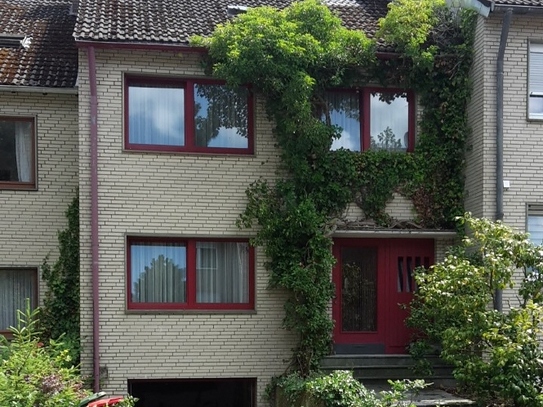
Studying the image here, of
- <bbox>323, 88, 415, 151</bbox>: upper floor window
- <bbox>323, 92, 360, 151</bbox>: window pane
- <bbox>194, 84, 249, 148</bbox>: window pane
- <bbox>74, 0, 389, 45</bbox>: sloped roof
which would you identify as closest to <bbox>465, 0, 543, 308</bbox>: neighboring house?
<bbox>323, 88, 415, 151</bbox>: upper floor window

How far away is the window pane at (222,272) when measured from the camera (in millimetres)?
12609

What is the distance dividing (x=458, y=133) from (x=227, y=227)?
4.79 m

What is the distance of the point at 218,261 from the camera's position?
12.7 m

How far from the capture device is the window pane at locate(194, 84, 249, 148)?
12734 millimetres

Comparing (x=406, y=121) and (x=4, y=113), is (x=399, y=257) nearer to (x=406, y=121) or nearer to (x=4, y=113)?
(x=406, y=121)

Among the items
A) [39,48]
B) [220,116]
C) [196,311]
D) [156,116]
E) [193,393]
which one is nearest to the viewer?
[196,311]

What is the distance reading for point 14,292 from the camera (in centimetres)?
1323

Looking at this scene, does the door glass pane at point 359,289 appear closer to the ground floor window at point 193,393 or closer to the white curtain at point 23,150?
the ground floor window at point 193,393

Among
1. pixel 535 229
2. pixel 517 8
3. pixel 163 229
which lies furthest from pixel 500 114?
pixel 163 229

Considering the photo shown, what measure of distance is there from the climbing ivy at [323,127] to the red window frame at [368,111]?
8.1 inches

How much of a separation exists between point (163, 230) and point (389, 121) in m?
4.95

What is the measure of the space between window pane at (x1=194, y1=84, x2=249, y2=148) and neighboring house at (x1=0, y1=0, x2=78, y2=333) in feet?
8.57

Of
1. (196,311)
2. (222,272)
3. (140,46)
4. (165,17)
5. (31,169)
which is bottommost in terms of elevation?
(196,311)

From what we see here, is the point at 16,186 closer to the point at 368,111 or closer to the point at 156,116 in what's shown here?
the point at 156,116
